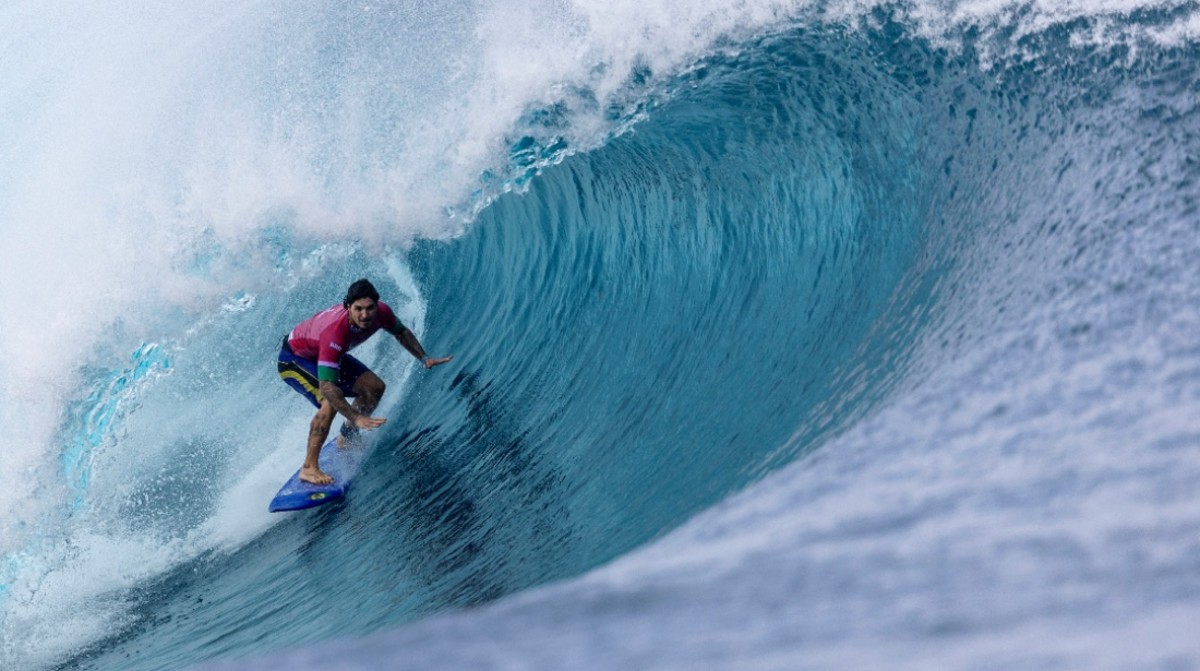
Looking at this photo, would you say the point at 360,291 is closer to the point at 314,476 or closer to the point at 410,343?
the point at 410,343

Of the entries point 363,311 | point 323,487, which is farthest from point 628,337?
point 323,487

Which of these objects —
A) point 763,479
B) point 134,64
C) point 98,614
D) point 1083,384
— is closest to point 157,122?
point 134,64

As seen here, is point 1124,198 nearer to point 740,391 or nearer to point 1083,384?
point 1083,384

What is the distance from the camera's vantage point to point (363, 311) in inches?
199

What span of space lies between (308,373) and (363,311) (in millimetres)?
921

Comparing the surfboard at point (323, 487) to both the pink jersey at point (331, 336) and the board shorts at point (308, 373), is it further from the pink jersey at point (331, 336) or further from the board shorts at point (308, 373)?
the pink jersey at point (331, 336)

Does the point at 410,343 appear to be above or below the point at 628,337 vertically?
above

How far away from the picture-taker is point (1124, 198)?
390 centimetres

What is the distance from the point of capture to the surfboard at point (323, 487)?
5496 mm

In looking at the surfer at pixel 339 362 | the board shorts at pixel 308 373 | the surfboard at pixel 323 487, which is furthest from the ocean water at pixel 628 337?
the board shorts at pixel 308 373

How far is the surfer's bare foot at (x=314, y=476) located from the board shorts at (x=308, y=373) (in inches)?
15.0

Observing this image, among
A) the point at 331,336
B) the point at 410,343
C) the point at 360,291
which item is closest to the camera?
the point at 360,291

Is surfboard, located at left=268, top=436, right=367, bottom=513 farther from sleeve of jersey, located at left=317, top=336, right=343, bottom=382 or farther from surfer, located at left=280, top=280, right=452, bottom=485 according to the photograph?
sleeve of jersey, located at left=317, top=336, right=343, bottom=382

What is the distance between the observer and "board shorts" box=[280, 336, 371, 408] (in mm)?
5750
